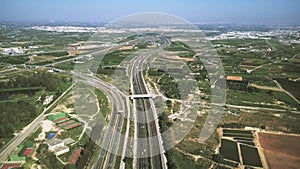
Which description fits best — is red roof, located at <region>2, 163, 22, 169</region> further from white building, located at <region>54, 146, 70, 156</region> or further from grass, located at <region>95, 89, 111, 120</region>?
grass, located at <region>95, 89, 111, 120</region>

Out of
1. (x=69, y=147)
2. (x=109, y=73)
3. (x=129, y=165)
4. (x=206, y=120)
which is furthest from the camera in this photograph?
(x=109, y=73)

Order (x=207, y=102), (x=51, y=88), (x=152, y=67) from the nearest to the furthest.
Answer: (x=207, y=102), (x=51, y=88), (x=152, y=67)

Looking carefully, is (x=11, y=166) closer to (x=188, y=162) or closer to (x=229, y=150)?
(x=188, y=162)

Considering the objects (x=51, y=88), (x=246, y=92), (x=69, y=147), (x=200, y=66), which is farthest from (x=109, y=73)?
(x=69, y=147)

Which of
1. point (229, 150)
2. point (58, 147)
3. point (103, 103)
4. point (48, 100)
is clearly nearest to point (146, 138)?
point (229, 150)

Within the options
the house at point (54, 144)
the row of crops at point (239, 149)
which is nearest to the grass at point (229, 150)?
the row of crops at point (239, 149)

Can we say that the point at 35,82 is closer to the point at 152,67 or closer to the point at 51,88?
the point at 51,88

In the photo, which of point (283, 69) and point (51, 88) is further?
point (283, 69)
